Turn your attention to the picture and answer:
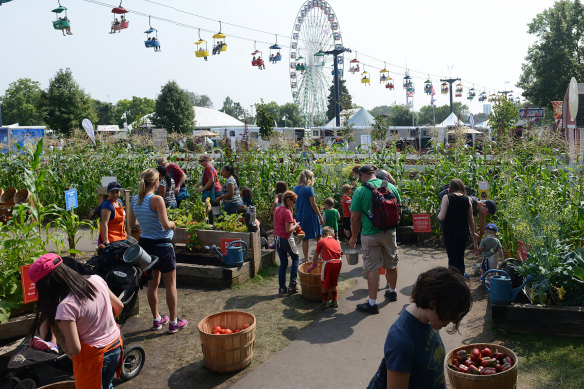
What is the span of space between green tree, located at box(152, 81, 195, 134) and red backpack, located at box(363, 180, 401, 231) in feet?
127

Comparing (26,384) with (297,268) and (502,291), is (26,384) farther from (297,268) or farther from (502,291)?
(502,291)

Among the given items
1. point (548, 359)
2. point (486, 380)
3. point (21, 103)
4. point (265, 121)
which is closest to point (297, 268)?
point (548, 359)

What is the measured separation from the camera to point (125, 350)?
4.35 meters

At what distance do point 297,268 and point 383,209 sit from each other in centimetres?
164

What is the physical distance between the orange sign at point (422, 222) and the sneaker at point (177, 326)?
4472 millimetres

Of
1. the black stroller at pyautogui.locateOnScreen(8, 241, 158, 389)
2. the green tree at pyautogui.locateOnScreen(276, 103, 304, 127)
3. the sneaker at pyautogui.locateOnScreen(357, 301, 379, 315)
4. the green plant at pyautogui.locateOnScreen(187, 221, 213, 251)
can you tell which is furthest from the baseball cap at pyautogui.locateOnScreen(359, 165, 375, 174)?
the green tree at pyautogui.locateOnScreen(276, 103, 304, 127)

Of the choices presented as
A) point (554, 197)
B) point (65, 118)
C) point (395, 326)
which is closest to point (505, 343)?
point (554, 197)

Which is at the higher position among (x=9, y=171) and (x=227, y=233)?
(x=9, y=171)

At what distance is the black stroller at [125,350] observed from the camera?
11.9ft

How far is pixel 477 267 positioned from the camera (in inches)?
263

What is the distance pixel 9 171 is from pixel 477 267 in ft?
37.0

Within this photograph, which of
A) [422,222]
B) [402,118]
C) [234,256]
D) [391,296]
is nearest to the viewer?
[391,296]

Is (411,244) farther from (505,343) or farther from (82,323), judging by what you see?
(82,323)

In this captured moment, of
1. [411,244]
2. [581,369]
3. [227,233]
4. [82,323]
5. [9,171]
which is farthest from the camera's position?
[9,171]
